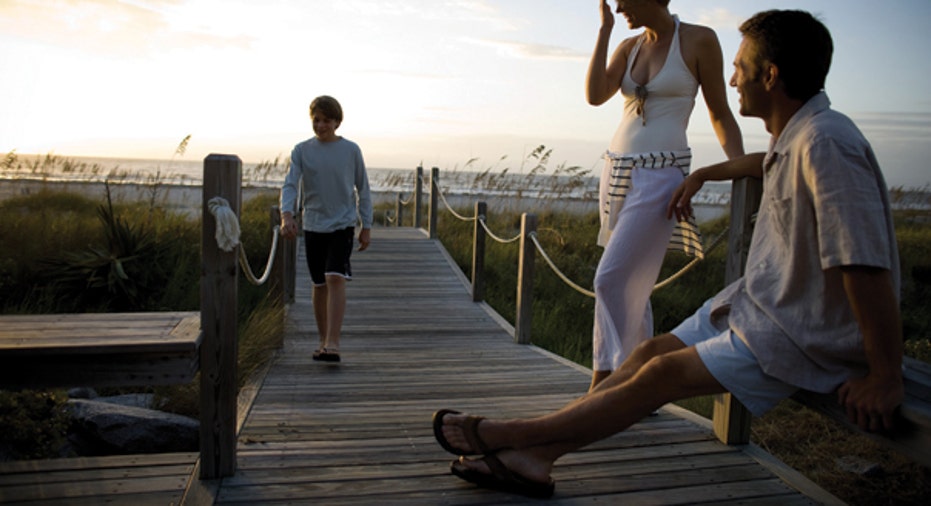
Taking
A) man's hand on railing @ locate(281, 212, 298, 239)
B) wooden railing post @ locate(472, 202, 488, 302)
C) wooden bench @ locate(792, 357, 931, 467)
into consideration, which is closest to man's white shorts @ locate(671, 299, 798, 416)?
wooden bench @ locate(792, 357, 931, 467)

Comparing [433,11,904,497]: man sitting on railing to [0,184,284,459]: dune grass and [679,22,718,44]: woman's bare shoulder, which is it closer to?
[679,22,718,44]: woman's bare shoulder

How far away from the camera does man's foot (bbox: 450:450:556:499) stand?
251 centimetres

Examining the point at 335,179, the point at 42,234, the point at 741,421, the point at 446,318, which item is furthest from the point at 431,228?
the point at 741,421

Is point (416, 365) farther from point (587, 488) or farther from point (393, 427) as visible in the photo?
point (587, 488)

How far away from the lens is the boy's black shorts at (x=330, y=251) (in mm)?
4867

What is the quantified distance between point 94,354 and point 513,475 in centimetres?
143

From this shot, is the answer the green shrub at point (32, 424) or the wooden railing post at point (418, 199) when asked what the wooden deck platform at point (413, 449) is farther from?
the wooden railing post at point (418, 199)

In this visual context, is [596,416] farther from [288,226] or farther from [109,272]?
[109,272]

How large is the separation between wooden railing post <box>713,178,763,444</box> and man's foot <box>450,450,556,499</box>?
2.97ft

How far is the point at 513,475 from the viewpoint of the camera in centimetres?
253

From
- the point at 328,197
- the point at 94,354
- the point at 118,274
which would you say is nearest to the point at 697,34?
the point at 94,354

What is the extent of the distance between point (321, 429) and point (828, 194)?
2343 millimetres

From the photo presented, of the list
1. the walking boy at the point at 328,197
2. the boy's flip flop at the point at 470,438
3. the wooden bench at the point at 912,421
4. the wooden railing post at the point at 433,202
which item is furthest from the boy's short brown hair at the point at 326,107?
the wooden railing post at the point at 433,202

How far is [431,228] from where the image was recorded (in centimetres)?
1005
